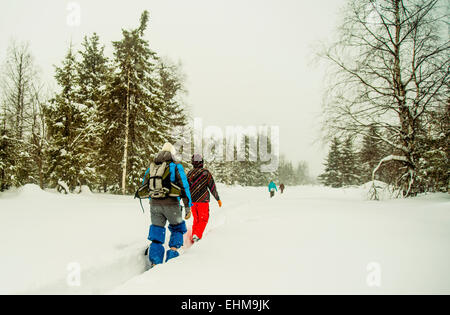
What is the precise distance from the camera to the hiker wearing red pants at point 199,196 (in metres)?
5.09

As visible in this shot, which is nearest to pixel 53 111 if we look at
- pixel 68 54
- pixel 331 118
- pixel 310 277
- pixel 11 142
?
pixel 11 142

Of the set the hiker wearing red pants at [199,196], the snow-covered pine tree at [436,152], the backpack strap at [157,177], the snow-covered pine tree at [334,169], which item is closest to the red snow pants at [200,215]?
the hiker wearing red pants at [199,196]

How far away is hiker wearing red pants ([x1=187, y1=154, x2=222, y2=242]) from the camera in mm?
5095

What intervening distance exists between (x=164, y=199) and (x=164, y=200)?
18mm

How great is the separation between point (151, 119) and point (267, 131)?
4984 cm

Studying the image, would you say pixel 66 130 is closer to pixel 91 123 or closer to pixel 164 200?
pixel 91 123

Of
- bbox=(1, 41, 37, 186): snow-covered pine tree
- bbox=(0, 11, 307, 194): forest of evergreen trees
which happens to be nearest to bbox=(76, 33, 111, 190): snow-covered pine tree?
bbox=(0, 11, 307, 194): forest of evergreen trees

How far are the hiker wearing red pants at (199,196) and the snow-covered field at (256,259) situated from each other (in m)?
0.63

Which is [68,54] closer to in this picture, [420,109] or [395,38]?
[395,38]

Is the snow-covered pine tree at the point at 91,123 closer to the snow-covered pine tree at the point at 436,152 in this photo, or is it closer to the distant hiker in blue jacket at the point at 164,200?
the distant hiker in blue jacket at the point at 164,200

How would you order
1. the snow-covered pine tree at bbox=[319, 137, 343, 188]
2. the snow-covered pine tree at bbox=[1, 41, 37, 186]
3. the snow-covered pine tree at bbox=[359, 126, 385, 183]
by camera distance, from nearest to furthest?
1. the snow-covered pine tree at bbox=[359, 126, 385, 183]
2. the snow-covered pine tree at bbox=[1, 41, 37, 186]
3. the snow-covered pine tree at bbox=[319, 137, 343, 188]

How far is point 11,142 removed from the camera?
1387cm

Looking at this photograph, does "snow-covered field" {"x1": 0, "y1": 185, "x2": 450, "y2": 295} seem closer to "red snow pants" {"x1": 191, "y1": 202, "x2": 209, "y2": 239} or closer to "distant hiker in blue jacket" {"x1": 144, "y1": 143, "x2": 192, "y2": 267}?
"distant hiker in blue jacket" {"x1": 144, "y1": 143, "x2": 192, "y2": 267}

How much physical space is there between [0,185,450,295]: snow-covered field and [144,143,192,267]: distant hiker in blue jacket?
42 centimetres
